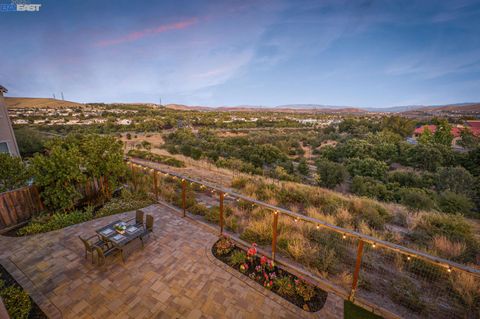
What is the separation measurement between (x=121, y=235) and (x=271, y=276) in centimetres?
415

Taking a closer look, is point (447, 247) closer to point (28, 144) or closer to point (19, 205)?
point (19, 205)

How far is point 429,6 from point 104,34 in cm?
2898

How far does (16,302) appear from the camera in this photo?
3627 millimetres

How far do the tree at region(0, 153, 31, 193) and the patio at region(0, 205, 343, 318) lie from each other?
2307mm

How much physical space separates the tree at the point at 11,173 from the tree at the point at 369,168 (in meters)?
20.6

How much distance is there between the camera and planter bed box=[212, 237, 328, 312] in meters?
4.10

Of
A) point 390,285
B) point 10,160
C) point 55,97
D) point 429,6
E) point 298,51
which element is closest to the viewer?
point 390,285

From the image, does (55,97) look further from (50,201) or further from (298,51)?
(50,201)

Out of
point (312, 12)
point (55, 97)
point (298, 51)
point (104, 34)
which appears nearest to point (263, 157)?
point (312, 12)

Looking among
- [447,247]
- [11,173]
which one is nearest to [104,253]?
[11,173]

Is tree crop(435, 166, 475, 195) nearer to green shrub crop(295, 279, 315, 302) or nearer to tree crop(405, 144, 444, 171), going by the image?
tree crop(405, 144, 444, 171)

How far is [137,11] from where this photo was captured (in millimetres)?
15617

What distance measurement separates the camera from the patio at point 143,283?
12.3ft

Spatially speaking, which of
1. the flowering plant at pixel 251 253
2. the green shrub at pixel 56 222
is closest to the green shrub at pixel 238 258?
the flowering plant at pixel 251 253
